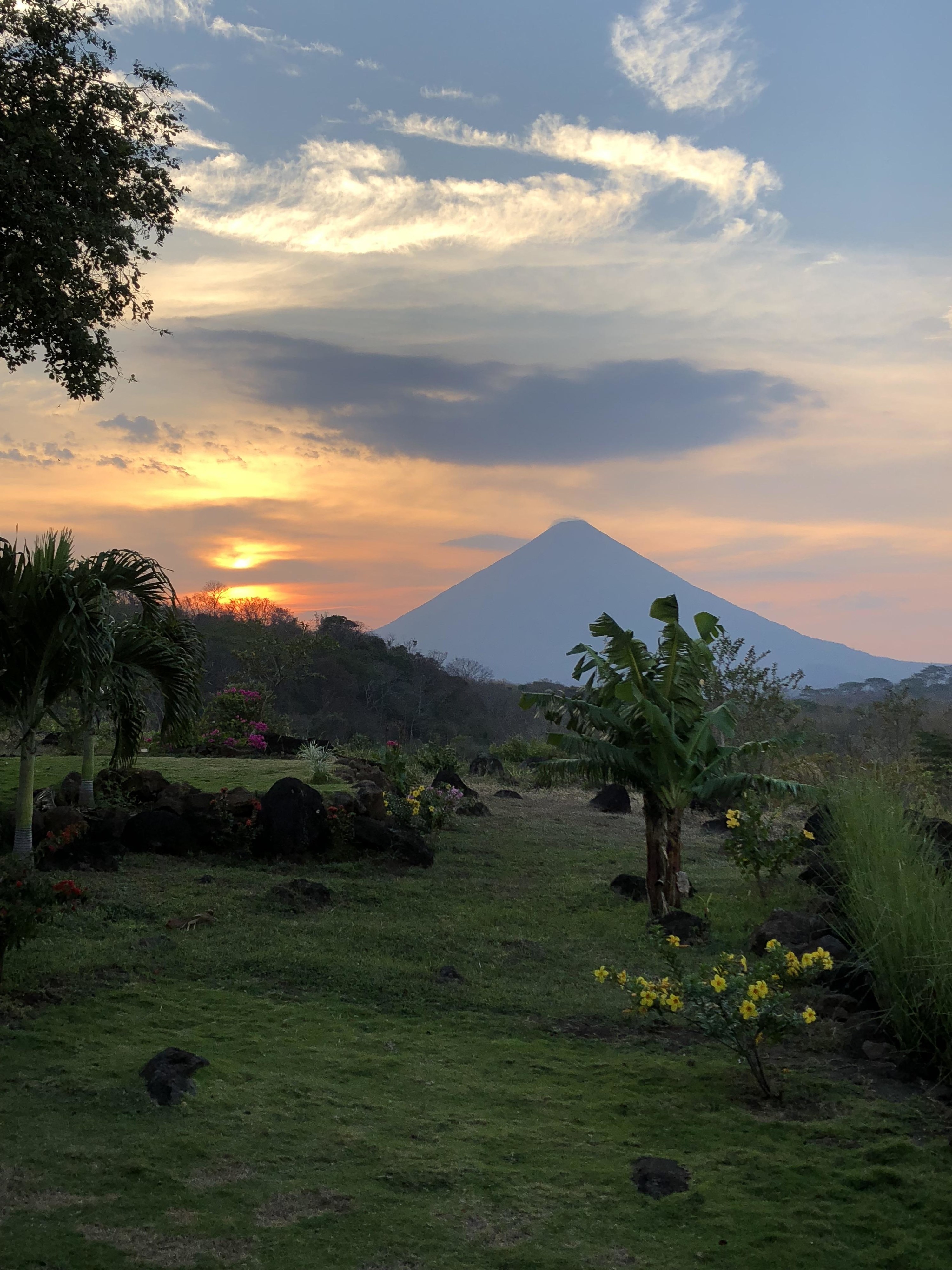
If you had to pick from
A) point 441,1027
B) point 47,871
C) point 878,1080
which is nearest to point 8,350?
point 47,871

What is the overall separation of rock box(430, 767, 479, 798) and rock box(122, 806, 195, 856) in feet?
22.5

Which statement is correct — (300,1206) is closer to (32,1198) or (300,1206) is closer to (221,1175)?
(221,1175)

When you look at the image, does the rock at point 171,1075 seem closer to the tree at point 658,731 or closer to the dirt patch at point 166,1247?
the dirt patch at point 166,1247

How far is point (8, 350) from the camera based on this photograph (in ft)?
42.4

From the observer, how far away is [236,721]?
21672 mm

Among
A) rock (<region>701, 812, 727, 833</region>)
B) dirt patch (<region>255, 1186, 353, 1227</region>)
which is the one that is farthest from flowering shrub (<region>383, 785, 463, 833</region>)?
dirt patch (<region>255, 1186, 353, 1227</region>)

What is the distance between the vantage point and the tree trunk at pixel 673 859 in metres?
11.2

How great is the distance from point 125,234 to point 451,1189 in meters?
11.7

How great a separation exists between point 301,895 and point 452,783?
9.35m

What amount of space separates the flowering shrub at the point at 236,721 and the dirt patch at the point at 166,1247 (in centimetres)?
1625

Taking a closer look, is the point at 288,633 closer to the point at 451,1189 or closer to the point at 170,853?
the point at 170,853

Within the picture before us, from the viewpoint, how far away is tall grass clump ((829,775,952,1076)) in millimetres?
6277

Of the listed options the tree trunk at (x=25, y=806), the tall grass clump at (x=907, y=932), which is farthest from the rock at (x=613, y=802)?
the tree trunk at (x=25, y=806)

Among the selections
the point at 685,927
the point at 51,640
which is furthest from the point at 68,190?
the point at 685,927
